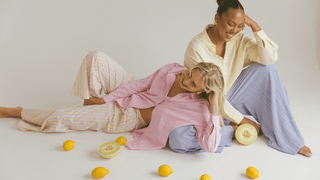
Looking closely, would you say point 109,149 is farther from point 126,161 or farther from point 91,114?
point 91,114

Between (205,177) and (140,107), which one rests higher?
(140,107)

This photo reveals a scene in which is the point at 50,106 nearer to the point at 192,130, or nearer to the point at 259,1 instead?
the point at 192,130

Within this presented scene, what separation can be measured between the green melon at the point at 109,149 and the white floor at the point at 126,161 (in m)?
0.06

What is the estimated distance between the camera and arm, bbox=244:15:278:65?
2420 mm

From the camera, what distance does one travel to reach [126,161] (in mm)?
2260

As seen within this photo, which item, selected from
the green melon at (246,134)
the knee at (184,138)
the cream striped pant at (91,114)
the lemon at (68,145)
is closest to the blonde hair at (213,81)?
the knee at (184,138)

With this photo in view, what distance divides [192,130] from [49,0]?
341cm

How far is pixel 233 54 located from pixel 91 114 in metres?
1.46

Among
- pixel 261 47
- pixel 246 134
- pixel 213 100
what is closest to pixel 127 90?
pixel 213 100

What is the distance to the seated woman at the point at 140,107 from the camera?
2.25 m

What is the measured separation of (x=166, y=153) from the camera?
94.3 inches

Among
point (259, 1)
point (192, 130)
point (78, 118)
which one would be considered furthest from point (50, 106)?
point (259, 1)

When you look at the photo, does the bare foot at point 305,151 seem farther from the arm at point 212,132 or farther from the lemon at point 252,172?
the arm at point 212,132

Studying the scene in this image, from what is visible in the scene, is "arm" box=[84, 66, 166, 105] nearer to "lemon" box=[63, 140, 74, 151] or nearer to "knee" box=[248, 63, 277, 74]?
"lemon" box=[63, 140, 74, 151]
